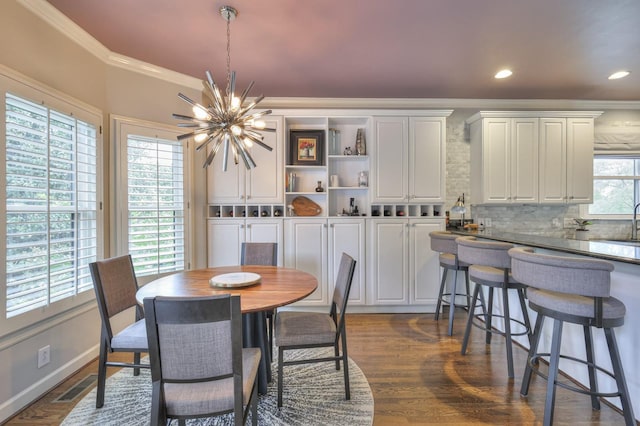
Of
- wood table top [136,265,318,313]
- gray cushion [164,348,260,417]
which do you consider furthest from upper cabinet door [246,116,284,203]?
gray cushion [164,348,260,417]

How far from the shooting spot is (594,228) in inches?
153

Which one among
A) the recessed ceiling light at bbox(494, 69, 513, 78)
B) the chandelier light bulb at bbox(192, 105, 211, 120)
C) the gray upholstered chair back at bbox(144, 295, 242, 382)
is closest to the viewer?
the gray upholstered chair back at bbox(144, 295, 242, 382)

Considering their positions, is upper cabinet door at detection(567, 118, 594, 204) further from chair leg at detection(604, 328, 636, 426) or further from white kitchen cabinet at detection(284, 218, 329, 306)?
white kitchen cabinet at detection(284, 218, 329, 306)

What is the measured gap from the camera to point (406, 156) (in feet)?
11.4

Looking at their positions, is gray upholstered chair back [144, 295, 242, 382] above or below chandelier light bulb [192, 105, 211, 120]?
below

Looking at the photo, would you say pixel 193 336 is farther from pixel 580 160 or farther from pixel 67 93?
pixel 580 160

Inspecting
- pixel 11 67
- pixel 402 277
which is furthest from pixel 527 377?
pixel 11 67

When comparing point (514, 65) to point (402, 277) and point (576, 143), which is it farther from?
point (402, 277)

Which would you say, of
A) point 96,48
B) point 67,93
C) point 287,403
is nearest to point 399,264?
point 287,403

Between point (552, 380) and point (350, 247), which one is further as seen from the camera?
point (350, 247)

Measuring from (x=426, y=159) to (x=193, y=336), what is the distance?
3.20 meters

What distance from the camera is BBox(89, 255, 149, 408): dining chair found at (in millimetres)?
1767

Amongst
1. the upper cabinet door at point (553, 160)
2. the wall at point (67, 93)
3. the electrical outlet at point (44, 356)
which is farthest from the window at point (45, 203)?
the upper cabinet door at point (553, 160)

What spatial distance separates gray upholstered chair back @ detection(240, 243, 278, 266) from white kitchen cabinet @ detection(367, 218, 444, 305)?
1.28 m
